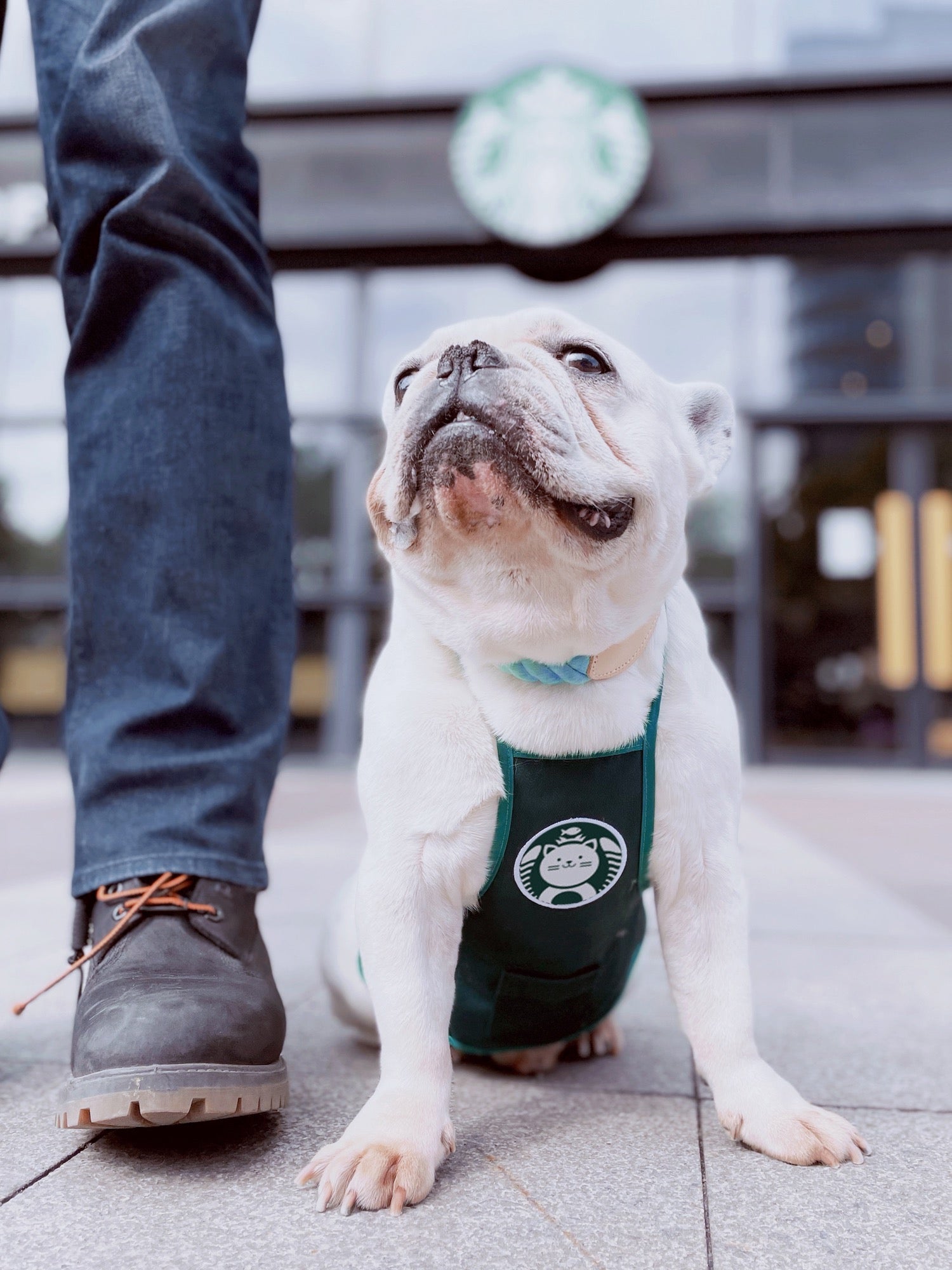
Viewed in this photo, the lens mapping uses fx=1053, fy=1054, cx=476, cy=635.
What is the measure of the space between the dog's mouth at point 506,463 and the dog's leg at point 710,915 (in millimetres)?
230

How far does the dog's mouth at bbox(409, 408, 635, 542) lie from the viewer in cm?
122

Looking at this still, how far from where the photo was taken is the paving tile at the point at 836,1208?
98 centimetres

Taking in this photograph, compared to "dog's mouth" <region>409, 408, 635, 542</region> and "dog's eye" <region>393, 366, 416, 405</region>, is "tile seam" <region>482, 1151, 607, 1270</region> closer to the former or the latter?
"dog's mouth" <region>409, 408, 635, 542</region>

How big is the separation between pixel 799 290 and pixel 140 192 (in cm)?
827

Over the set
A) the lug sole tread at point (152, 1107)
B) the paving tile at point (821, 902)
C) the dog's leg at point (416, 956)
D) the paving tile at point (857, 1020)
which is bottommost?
the paving tile at point (821, 902)

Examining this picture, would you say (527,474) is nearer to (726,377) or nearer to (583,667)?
(583,667)

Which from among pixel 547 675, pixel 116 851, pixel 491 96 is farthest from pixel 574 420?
pixel 491 96

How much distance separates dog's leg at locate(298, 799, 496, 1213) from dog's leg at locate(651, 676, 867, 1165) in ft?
0.77

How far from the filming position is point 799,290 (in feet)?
28.9

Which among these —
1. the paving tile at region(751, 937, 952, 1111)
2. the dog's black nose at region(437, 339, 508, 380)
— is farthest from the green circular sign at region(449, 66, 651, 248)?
the dog's black nose at region(437, 339, 508, 380)

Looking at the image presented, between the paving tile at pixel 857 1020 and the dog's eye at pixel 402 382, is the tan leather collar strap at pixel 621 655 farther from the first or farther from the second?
the paving tile at pixel 857 1020

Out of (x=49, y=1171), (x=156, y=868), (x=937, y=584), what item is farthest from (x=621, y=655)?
(x=937, y=584)

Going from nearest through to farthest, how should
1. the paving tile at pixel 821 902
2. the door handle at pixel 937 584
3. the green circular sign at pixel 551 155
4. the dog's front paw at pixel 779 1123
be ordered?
the dog's front paw at pixel 779 1123
the paving tile at pixel 821 902
the green circular sign at pixel 551 155
the door handle at pixel 937 584

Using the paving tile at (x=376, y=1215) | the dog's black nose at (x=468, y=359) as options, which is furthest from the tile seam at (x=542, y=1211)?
the dog's black nose at (x=468, y=359)
